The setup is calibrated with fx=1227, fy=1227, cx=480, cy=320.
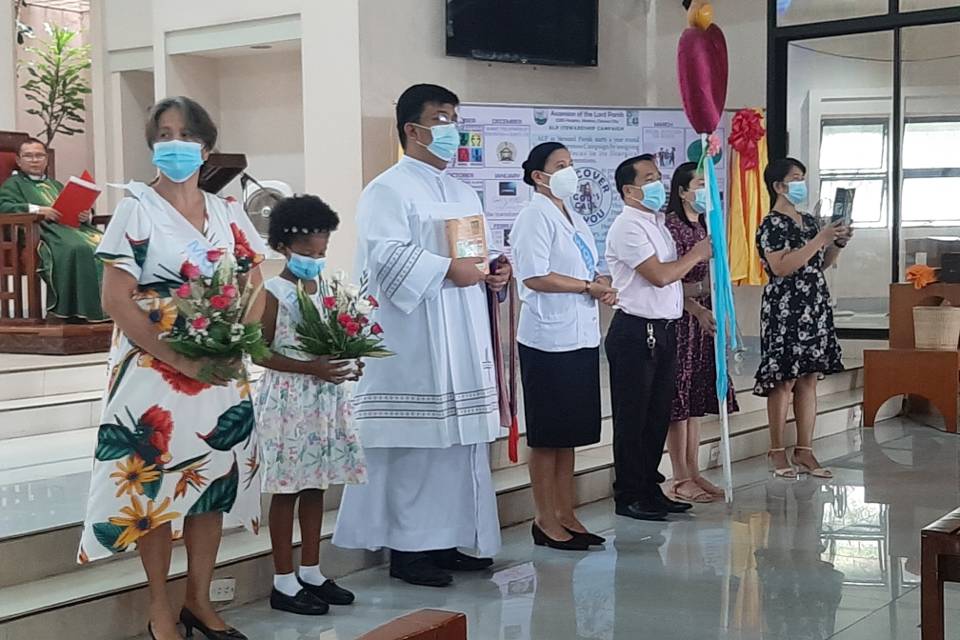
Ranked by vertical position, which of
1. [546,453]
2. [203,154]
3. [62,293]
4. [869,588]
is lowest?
[869,588]

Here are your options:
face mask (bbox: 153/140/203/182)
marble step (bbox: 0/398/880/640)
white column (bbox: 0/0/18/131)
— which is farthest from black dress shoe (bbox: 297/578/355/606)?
white column (bbox: 0/0/18/131)

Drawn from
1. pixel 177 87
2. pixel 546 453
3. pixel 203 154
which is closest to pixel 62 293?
pixel 177 87

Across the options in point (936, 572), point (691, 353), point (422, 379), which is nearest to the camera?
point (936, 572)

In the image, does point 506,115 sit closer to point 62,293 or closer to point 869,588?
point 62,293

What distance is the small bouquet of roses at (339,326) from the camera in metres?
3.42

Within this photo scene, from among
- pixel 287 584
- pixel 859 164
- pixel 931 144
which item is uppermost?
pixel 931 144

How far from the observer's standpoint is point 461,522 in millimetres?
3971

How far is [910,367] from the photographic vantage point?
7188 millimetres

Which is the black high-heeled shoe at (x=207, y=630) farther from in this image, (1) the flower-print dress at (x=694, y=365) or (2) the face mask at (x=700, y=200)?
(2) the face mask at (x=700, y=200)

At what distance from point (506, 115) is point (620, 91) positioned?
190cm

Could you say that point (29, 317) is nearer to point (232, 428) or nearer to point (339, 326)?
point (339, 326)

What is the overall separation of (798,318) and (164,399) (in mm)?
3284

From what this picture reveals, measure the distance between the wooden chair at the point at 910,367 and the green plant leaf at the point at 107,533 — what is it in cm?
533

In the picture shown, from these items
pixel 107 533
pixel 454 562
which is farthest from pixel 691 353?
pixel 107 533
